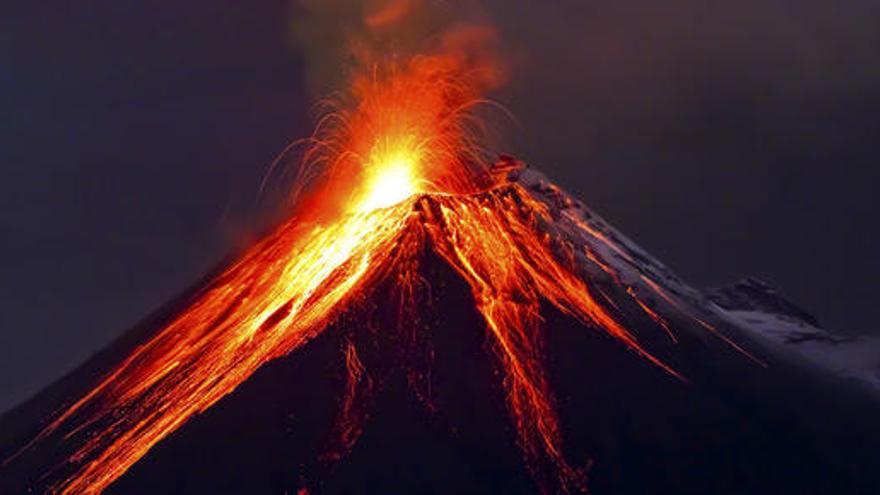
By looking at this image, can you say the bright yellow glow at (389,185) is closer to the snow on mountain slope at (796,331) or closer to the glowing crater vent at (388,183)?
the glowing crater vent at (388,183)

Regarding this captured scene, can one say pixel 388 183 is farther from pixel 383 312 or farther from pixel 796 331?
pixel 796 331

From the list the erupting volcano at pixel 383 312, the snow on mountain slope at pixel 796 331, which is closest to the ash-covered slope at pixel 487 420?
the erupting volcano at pixel 383 312

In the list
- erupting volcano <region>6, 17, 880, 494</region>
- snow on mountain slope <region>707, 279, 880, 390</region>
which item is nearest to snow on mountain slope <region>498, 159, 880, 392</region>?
erupting volcano <region>6, 17, 880, 494</region>

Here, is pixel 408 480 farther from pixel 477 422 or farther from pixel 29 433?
pixel 29 433

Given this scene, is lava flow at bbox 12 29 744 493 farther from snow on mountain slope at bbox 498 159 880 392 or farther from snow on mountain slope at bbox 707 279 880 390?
snow on mountain slope at bbox 707 279 880 390

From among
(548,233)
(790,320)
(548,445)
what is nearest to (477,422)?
(548,445)

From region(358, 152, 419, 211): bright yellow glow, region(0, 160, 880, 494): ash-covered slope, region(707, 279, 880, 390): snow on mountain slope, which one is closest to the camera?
region(0, 160, 880, 494): ash-covered slope

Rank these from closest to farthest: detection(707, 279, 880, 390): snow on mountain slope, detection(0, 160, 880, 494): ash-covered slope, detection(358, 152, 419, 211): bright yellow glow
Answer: detection(0, 160, 880, 494): ash-covered slope
detection(358, 152, 419, 211): bright yellow glow
detection(707, 279, 880, 390): snow on mountain slope
